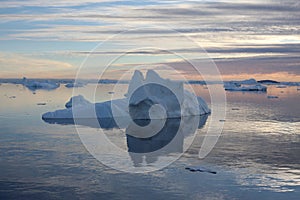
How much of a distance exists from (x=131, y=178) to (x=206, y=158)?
93.3 inches

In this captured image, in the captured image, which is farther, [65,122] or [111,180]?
[65,122]

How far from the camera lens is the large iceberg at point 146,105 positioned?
16644 millimetres

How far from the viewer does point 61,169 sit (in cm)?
898

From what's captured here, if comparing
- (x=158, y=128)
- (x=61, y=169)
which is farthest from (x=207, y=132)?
(x=61, y=169)

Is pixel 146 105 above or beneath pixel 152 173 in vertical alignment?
above

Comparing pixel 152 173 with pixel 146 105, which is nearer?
pixel 152 173

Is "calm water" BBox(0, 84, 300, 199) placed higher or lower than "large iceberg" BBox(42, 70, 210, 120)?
lower

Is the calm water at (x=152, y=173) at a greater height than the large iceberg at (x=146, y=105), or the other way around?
the large iceberg at (x=146, y=105)

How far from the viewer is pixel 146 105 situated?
1670cm

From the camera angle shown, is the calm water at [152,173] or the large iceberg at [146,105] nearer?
the calm water at [152,173]

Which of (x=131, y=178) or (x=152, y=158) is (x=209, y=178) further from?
(x=152, y=158)

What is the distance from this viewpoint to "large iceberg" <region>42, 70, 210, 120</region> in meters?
16.6

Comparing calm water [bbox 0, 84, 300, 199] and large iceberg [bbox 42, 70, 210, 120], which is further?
large iceberg [bbox 42, 70, 210, 120]

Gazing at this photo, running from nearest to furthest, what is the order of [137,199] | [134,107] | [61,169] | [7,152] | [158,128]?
[137,199] < [61,169] < [7,152] < [158,128] < [134,107]
